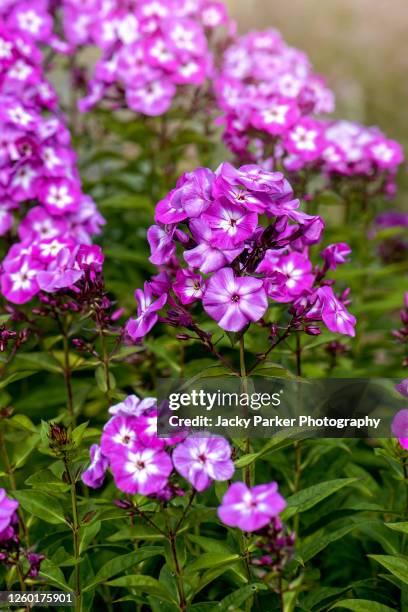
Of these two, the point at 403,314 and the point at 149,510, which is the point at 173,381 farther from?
the point at 403,314

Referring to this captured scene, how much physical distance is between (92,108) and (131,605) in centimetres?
223

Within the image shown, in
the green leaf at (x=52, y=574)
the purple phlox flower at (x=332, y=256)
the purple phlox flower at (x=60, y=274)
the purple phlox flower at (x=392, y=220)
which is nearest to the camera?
the green leaf at (x=52, y=574)

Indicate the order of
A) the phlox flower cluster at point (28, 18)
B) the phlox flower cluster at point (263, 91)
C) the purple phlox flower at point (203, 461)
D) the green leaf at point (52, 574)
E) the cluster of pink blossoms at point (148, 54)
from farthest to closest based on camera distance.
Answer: the phlox flower cluster at point (28, 18)
the cluster of pink blossoms at point (148, 54)
the phlox flower cluster at point (263, 91)
the green leaf at point (52, 574)
the purple phlox flower at point (203, 461)

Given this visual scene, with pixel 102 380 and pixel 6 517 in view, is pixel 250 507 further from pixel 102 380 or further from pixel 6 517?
pixel 102 380

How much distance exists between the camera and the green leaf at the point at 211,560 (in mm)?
1740

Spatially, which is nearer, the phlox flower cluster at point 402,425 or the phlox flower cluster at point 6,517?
the phlox flower cluster at point 6,517

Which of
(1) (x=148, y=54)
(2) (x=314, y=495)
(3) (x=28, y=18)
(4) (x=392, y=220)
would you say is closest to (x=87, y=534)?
(2) (x=314, y=495)

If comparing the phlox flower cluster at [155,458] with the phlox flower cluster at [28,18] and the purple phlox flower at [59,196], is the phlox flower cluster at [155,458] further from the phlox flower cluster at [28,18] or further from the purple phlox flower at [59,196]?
the phlox flower cluster at [28,18]

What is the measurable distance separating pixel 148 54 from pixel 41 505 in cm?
209

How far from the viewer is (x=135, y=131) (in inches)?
140

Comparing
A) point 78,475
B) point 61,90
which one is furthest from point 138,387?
point 61,90

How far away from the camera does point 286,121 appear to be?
3.00 metres

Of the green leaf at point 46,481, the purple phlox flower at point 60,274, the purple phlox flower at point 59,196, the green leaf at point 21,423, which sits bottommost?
the green leaf at point 46,481

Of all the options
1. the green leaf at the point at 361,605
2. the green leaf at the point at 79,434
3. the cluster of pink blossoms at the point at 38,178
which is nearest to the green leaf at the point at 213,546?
the green leaf at the point at 361,605
